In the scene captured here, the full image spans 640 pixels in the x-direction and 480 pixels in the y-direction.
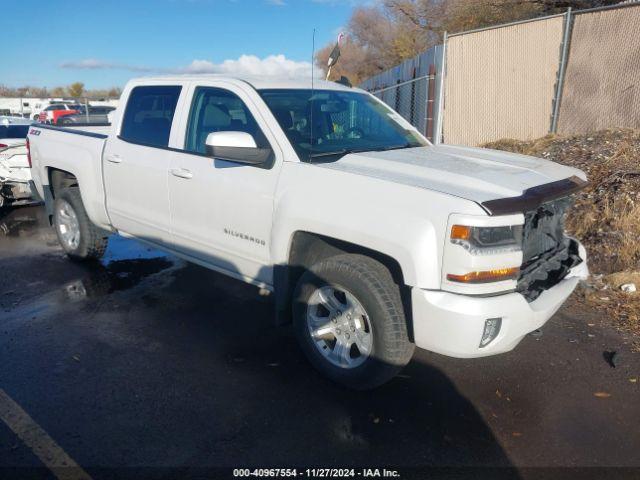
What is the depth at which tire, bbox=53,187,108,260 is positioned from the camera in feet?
19.2

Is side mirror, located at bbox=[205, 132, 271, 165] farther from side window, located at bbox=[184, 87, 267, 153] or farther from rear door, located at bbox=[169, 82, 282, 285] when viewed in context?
side window, located at bbox=[184, 87, 267, 153]

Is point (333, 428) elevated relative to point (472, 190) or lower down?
lower down

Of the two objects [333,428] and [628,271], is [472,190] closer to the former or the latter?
[333,428]

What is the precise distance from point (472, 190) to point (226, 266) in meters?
2.06

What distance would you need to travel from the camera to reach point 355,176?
3250mm

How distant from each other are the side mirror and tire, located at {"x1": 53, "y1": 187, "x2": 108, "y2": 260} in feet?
9.16

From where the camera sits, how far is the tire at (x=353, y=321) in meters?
3.19

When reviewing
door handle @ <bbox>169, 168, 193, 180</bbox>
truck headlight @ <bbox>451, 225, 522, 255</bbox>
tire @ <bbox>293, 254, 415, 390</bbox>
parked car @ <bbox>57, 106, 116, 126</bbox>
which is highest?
parked car @ <bbox>57, 106, 116, 126</bbox>

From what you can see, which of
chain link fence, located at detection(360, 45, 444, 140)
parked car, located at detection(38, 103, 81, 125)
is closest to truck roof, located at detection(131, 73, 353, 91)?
chain link fence, located at detection(360, 45, 444, 140)

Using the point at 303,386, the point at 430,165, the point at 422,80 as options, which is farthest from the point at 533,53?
the point at 303,386

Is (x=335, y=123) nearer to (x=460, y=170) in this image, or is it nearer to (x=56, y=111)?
(x=460, y=170)

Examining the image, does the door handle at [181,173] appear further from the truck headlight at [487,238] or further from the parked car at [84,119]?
the parked car at [84,119]

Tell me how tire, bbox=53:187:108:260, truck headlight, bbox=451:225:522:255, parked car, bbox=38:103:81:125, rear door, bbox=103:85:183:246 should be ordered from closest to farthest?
truck headlight, bbox=451:225:522:255
rear door, bbox=103:85:183:246
tire, bbox=53:187:108:260
parked car, bbox=38:103:81:125

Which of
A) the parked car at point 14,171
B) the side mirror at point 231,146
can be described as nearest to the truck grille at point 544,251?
the side mirror at point 231,146
